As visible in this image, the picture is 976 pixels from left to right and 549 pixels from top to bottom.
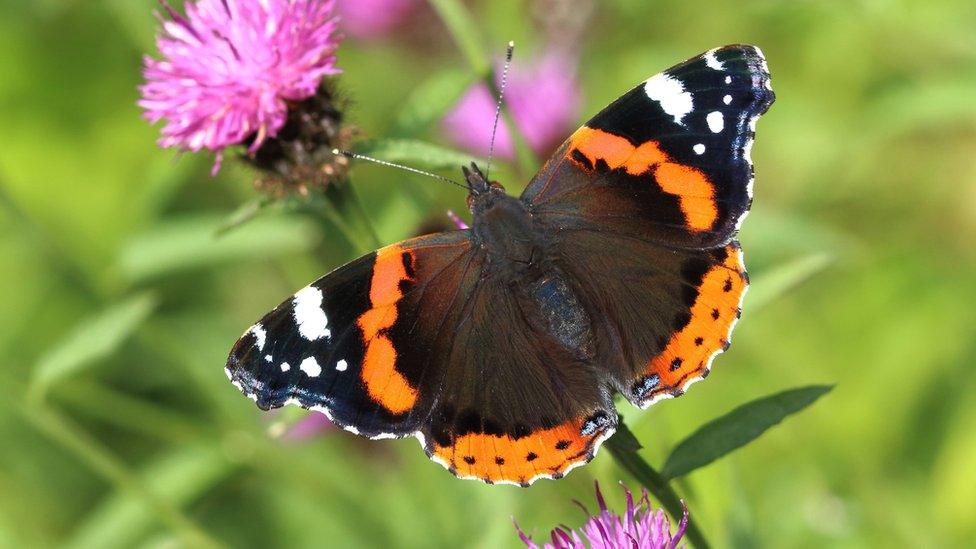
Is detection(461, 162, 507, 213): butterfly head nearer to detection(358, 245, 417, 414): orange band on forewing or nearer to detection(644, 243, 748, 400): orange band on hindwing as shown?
detection(358, 245, 417, 414): orange band on forewing

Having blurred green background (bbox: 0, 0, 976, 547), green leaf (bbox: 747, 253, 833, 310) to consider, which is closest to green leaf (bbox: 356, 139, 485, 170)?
blurred green background (bbox: 0, 0, 976, 547)

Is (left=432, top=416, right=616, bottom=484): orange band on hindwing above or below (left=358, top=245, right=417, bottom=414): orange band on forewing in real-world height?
below

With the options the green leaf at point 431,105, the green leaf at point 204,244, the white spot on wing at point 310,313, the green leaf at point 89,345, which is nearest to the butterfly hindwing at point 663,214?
the green leaf at point 431,105

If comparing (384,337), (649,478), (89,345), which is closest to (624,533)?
(649,478)

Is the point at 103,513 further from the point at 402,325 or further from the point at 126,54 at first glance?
the point at 126,54

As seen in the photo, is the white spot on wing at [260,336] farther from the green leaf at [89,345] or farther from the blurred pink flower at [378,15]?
the blurred pink flower at [378,15]

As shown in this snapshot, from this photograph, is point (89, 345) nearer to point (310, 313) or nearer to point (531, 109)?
point (310, 313)
